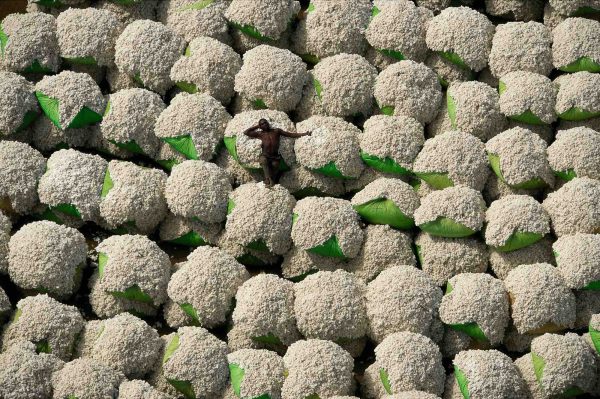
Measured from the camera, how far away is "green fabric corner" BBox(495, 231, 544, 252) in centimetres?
553

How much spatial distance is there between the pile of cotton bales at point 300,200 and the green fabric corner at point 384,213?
0.03 feet

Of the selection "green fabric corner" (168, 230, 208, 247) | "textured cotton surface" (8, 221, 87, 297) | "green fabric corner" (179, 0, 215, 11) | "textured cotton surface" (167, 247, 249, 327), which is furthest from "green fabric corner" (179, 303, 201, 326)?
"green fabric corner" (179, 0, 215, 11)

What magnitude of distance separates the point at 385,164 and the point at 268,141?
1.72 feet

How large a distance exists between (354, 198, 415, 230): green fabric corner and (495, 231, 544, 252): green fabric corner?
0.41m

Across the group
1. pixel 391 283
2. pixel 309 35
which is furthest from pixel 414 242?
pixel 309 35

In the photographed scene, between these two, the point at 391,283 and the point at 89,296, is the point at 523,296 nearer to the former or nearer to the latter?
the point at 391,283

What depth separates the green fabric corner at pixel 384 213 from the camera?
563 cm

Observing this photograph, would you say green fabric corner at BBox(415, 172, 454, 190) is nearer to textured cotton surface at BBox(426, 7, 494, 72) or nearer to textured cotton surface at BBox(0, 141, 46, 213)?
textured cotton surface at BBox(426, 7, 494, 72)

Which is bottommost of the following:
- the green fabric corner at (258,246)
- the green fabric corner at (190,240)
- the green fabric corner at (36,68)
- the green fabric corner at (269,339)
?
the green fabric corner at (269,339)

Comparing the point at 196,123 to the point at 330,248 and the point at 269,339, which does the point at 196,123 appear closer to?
the point at 330,248

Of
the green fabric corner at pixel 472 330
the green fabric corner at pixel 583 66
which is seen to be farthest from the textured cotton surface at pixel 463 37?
the green fabric corner at pixel 472 330

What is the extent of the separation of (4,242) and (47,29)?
3.55 feet

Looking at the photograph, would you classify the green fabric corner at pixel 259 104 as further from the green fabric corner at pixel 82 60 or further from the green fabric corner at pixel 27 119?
the green fabric corner at pixel 27 119

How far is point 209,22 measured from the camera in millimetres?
6152
